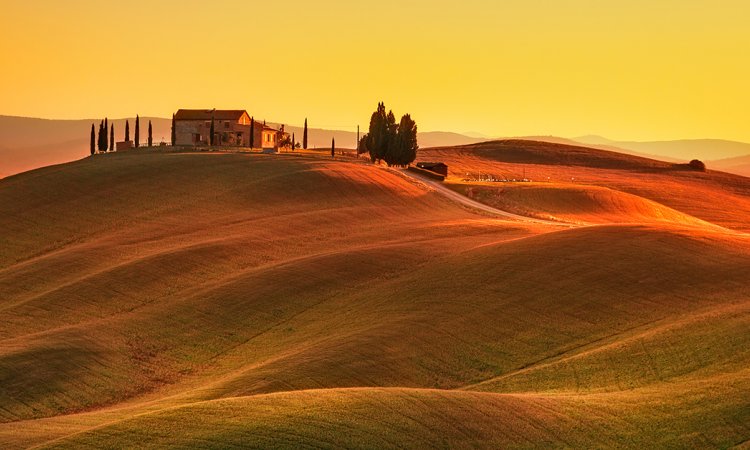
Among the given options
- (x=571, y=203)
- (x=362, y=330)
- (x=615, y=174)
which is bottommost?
(x=362, y=330)

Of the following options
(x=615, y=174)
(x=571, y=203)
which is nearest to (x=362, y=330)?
(x=571, y=203)

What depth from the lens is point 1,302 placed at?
207 feet

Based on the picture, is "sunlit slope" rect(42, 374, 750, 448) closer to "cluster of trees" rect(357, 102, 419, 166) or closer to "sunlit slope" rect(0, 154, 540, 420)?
"sunlit slope" rect(0, 154, 540, 420)

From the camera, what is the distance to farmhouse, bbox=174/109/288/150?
14400cm

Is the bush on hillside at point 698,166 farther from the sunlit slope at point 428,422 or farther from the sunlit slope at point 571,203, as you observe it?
the sunlit slope at point 428,422

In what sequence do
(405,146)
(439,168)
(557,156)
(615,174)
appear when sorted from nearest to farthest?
(439,168), (405,146), (615,174), (557,156)

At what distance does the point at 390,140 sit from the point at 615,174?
4645 cm

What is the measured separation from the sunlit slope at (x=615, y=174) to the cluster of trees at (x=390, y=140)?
690 centimetres

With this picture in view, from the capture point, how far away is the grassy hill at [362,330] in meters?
30.8

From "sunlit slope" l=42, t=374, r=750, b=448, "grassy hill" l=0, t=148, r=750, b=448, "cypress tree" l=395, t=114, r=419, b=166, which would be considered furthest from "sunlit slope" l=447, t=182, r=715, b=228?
"sunlit slope" l=42, t=374, r=750, b=448

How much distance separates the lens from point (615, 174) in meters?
160

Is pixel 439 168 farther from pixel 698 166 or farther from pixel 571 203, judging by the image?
pixel 698 166

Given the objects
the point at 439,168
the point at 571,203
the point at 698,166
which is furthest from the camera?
the point at 698,166

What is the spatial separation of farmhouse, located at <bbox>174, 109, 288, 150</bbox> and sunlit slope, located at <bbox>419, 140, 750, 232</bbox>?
2856 cm
